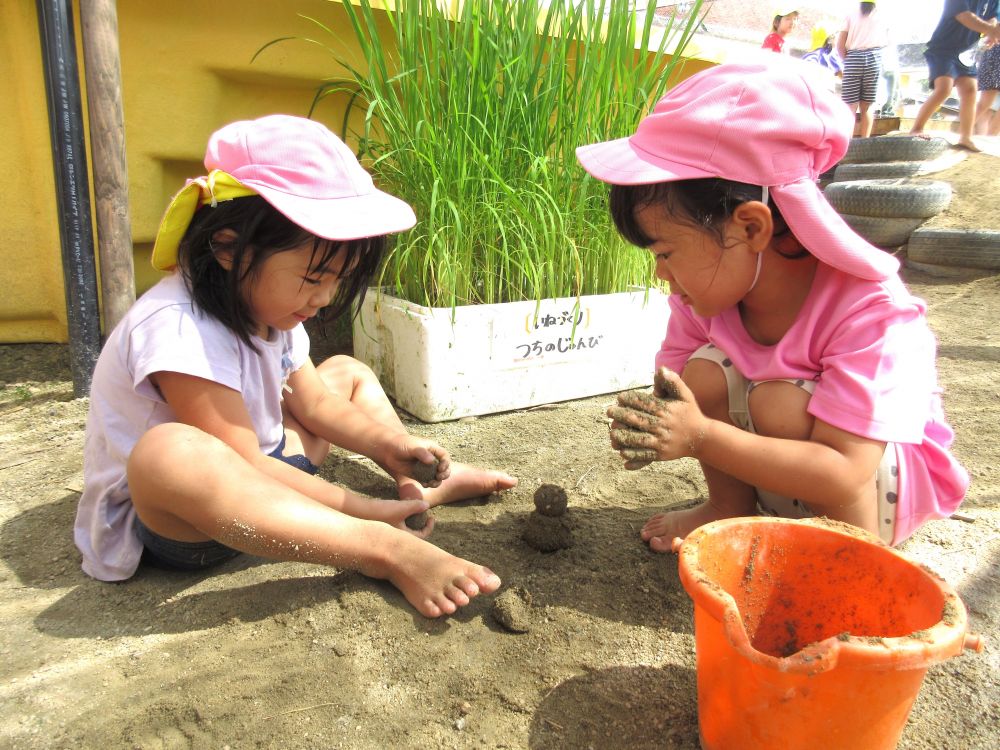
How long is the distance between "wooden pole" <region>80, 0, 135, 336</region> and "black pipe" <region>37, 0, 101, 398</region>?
0.15 feet

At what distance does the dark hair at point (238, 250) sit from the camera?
126 cm

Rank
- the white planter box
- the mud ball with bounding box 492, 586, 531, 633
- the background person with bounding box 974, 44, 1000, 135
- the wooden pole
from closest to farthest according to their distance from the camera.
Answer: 1. the mud ball with bounding box 492, 586, 531, 633
2. the wooden pole
3. the white planter box
4. the background person with bounding box 974, 44, 1000, 135

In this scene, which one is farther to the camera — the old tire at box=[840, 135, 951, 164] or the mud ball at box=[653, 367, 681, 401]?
the old tire at box=[840, 135, 951, 164]

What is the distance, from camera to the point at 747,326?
1433mm

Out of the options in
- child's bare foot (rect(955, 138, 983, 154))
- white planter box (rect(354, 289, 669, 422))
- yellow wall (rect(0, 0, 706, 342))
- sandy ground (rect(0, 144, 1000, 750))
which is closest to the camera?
sandy ground (rect(0, 144, 1000, 750))

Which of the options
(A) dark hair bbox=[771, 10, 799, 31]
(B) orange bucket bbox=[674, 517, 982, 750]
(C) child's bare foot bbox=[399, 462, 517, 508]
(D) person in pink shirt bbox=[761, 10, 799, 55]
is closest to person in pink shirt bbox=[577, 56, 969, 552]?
(B) orange bucket bbox=[674, 517, 982, 750]

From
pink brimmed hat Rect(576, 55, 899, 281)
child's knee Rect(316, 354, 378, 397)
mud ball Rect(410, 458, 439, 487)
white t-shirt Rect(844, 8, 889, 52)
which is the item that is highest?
white t-shirt Rect(844, 8, 889, 52)

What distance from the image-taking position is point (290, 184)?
48.6 inches

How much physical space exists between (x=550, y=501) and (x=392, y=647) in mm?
488

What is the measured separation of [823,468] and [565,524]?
0.55 meters

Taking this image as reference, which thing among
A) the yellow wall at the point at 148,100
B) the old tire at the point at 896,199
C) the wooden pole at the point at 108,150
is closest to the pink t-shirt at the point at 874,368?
the wooden pole at the point at 108,150

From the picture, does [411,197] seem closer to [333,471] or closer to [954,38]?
[333,471]

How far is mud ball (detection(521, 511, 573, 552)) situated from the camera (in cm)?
147

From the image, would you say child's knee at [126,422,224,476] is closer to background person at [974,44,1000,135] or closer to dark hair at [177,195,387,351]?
dark hair at [177,195,387,351]
